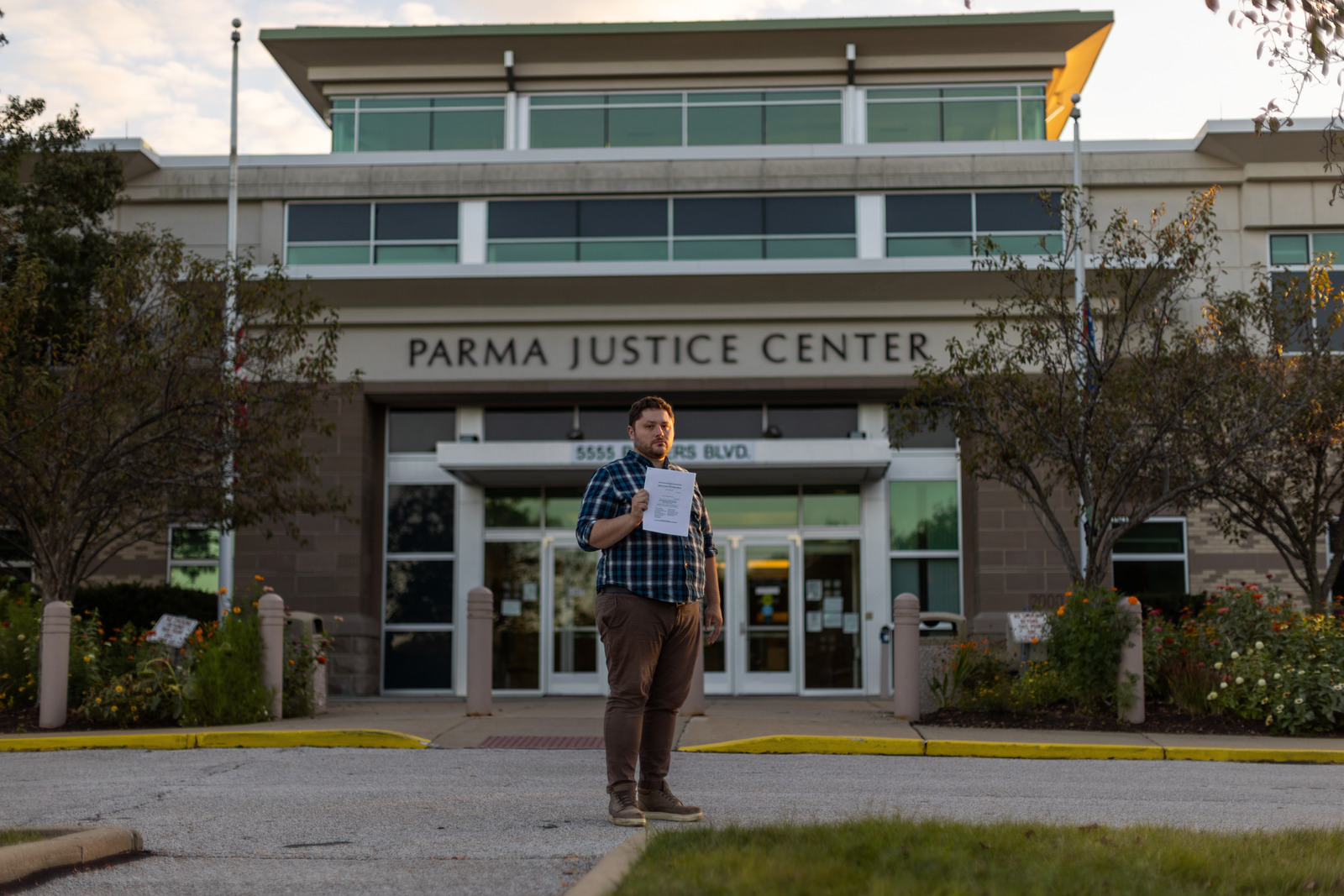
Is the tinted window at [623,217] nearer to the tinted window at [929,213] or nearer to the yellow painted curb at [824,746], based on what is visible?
the tinted window at [929,213]

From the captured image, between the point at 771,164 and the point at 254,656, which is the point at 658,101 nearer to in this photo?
the point at 771,164

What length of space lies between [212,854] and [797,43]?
1868 cm

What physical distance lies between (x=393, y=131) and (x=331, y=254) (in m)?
2.82

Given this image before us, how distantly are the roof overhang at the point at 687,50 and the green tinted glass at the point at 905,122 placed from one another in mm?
515

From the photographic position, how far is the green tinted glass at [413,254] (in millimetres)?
20188

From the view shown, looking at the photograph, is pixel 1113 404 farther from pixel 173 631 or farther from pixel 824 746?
pixel 173 631

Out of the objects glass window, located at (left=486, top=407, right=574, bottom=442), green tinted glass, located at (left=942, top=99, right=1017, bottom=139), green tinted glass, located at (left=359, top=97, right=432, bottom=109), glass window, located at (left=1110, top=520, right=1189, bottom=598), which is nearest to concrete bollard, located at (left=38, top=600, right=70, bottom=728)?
glass window, located at (left=486, top=407, right=574, bottom=442)

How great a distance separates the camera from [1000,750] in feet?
32.2

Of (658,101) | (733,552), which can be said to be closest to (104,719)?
(733,552)

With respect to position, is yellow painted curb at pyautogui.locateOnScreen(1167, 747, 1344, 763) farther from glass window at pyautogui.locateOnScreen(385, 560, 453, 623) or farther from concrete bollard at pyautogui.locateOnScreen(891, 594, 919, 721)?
glass window at pyautogui.locateOnScreen(385, 560, 453, 623)

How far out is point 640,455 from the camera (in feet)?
19.6

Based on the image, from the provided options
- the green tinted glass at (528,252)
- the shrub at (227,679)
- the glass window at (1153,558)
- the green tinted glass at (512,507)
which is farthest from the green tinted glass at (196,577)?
the glass window at (1153,558)

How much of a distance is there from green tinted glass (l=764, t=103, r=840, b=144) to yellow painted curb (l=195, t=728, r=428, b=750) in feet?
45.9

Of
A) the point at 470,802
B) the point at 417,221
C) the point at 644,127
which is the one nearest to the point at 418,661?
the point at 417,221
